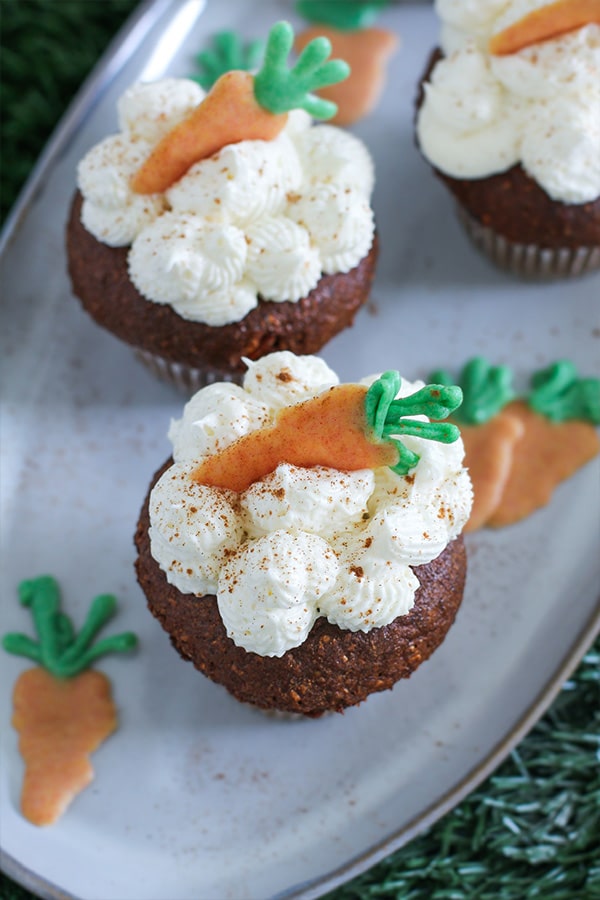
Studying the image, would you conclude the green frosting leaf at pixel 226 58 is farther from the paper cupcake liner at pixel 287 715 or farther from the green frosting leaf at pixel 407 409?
the paper cupcake liner at pixel 287 715

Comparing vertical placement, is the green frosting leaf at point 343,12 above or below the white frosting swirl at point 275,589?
above

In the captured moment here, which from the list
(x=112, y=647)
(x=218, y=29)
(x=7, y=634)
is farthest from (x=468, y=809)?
(x=218, y=29)

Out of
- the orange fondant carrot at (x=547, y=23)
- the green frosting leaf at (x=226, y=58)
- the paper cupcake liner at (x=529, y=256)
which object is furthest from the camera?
the green frosting leaf at (x=226, y=58)

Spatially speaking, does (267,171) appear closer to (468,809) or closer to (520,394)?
(520,394)

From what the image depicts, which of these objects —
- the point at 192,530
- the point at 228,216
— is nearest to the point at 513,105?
the point at 228,216

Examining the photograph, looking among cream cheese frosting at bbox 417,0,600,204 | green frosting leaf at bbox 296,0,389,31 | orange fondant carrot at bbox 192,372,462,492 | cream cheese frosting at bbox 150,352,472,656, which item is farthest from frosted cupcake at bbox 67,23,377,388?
green frosting leaf at bbox 296,0,389,31

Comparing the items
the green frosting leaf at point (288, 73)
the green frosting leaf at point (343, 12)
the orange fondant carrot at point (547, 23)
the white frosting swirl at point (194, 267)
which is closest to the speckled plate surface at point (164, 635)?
the green frosting leaf at point (343, 12)
